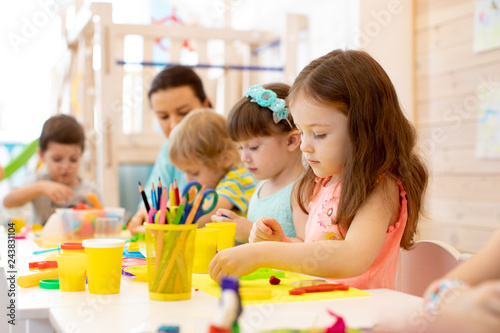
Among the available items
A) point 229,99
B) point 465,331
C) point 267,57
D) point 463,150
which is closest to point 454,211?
point 463,150

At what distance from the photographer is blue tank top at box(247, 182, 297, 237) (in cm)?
139

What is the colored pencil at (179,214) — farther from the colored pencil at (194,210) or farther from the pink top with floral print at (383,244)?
the pink top with floral print at (383,244)

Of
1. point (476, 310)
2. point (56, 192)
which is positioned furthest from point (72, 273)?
point (56, 192)

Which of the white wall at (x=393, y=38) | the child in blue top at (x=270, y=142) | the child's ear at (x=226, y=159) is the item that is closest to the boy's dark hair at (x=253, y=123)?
the child in blue top at (x=270, y=142)

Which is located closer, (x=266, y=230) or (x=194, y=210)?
(x=194, y=210)

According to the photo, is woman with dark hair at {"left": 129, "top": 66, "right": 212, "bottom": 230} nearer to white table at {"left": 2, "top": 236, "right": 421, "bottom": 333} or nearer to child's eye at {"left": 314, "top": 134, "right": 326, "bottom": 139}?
child's eye at {"left": 314, "top": 134, "right": 326, "bottom": 139}

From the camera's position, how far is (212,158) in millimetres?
1688

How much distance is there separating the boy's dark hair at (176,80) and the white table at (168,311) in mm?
1361

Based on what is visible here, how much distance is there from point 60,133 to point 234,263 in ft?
5.21

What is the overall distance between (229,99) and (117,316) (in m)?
2.50

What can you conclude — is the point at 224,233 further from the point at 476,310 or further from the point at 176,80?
the point at 176,80

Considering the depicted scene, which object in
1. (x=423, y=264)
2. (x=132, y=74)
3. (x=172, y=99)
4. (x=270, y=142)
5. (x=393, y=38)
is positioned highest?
(x=393, y=38)

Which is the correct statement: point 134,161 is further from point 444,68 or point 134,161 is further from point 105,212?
point 444,68

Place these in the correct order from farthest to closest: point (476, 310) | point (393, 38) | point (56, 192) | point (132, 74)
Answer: point (132, 74) → point (393, 38) → point (56, 192) → point (476, 310)
